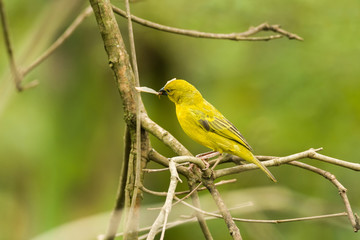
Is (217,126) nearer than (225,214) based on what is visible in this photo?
No

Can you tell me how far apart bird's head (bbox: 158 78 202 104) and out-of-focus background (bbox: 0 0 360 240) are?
104cm

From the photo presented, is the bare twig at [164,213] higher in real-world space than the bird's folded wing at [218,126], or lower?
higher

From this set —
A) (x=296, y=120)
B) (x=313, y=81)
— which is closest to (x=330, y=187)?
(x=296, y=120)

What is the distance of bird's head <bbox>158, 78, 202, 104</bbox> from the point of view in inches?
178

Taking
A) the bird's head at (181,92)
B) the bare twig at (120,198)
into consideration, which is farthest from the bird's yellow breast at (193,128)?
the bare twig at (120,198)

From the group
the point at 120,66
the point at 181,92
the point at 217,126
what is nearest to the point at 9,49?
the point at 120,66

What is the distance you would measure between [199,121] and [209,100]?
279 cm

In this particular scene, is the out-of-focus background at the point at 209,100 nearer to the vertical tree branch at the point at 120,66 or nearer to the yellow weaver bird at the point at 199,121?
the yellow weaver bird at the point at 199,121

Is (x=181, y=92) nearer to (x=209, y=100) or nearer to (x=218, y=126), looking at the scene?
(x=218, y=126)

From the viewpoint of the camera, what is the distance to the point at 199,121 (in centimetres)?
459

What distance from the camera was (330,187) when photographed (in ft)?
19.7

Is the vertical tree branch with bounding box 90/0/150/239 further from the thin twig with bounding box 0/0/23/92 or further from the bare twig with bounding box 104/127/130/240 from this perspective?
the thin twig with bounding box 0/0/23/92

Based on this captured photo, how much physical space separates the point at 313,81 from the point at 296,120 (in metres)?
0.50

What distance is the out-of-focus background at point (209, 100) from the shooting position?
568 cm
